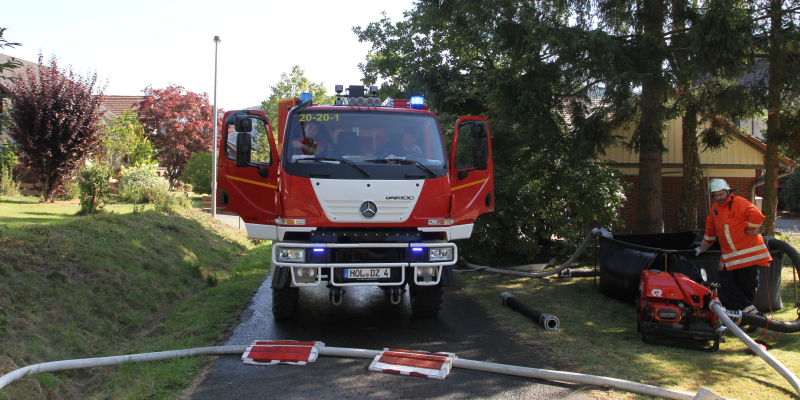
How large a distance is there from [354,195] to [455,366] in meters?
2.03

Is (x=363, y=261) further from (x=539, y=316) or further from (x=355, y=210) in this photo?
(x=539, y=316)

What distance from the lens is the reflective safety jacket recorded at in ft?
20.4

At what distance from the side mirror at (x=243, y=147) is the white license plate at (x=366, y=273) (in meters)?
1.77

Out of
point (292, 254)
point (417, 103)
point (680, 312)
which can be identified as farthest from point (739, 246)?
point (292, 254)

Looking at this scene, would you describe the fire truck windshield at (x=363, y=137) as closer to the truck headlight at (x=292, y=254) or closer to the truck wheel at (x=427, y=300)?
the truck headlight at (x=292, y=254)

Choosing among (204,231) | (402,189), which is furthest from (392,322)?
(204,231)

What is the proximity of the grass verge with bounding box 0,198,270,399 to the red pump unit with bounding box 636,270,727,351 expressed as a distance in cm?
458

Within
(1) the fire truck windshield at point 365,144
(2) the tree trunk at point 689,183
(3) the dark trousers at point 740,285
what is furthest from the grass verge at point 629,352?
(2) the tree trunk at point 689,183

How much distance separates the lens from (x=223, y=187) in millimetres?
6770

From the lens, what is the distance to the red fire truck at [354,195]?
572cm

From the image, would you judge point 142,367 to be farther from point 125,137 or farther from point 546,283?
point 125,137

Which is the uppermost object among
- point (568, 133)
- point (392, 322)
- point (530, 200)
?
point (568, 133)

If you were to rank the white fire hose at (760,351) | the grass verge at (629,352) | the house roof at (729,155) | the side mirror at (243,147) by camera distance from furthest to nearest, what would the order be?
the house roof at (729,155)
the side mirror at (243,147)
the grass verge at (629,352)
the white fire hose at (760,351)

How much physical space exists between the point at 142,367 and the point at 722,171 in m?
19.7
